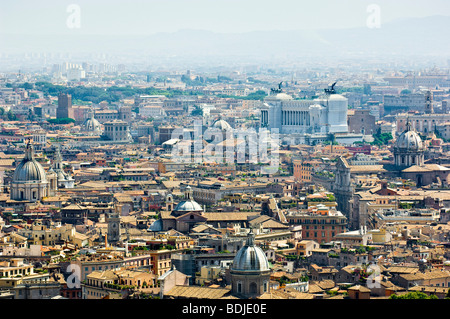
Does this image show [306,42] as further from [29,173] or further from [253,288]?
[253,288]

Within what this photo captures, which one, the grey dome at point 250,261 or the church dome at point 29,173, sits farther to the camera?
the church dome at point 29,173

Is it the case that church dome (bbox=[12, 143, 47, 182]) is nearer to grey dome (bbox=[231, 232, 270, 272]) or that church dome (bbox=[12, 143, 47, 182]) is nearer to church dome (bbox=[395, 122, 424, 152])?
church dome (bbox=[395, 122, 424, 152])

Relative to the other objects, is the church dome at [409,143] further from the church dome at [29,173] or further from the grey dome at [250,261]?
the grey dome at [250,261]

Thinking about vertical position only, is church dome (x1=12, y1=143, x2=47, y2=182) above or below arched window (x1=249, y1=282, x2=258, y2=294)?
below

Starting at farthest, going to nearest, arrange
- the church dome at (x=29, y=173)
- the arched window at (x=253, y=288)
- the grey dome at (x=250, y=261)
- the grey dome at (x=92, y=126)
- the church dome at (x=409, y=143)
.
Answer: the grey dome at (x=92, y=126)
the church dome at (x=409, y=143)
the church dome at (x=29, y=173)
the grey dome at (x=250, y=261)
the arched window at (x=253, y=288)

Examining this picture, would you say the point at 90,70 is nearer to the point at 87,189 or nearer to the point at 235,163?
the point at 235,163

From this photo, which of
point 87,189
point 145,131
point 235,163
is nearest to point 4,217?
point 87,189

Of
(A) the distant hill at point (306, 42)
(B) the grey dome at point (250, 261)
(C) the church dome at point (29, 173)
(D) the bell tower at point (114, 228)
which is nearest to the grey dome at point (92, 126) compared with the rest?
(A) the distant hill at point (306, 42)

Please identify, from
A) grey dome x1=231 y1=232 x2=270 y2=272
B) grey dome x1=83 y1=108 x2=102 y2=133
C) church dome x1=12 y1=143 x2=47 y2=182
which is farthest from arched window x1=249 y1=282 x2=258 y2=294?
grey dome x1=83 y1=108 x2=102 y2=133

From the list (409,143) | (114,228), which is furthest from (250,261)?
(409,143)
